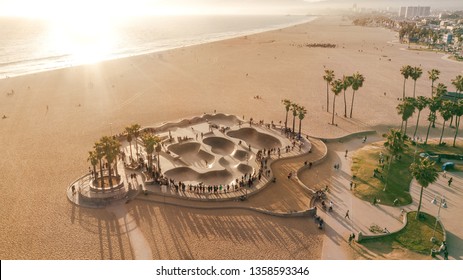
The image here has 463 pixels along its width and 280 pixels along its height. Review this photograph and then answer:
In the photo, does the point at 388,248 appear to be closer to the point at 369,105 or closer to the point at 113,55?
the point at 369,105

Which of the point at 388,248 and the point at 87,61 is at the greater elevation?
the point at 87,61

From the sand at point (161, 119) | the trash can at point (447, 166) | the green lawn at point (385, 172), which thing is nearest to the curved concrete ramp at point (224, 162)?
the sand at point (161, 119)

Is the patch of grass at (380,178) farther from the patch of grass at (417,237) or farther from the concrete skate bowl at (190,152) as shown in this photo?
the concrete skate bowl at (190,152)

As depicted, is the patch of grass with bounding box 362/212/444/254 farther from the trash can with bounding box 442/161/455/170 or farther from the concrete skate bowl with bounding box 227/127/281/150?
the concrete skate bowl with bounding box 227/127/281/150

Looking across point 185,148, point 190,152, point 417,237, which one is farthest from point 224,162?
point 417,237

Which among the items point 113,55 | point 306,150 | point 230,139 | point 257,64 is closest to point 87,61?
point 113,55

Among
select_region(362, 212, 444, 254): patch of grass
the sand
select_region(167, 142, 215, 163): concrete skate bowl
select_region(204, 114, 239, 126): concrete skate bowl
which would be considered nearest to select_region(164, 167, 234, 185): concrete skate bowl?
select_region(167, 142, 215, 163): concrete skate bowl
